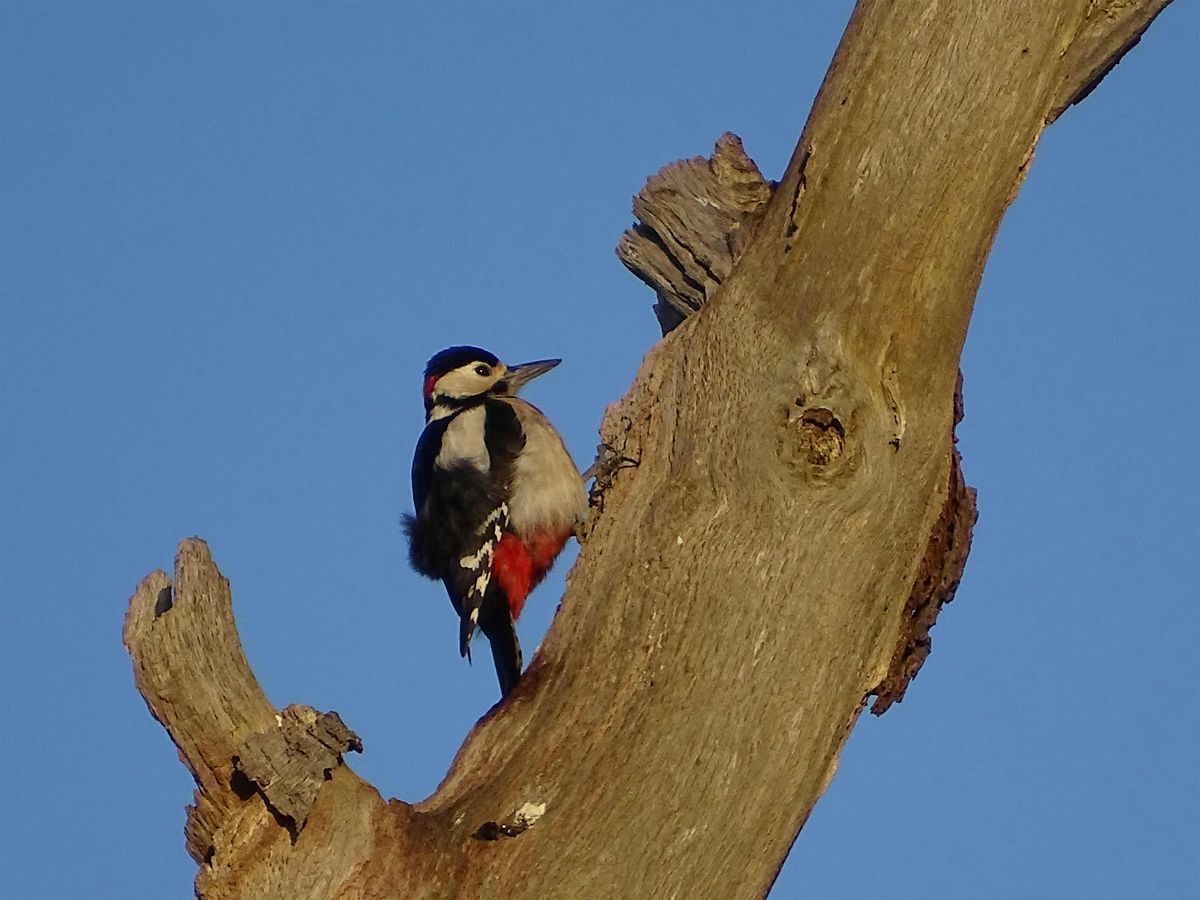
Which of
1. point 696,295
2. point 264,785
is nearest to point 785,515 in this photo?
point 696,295

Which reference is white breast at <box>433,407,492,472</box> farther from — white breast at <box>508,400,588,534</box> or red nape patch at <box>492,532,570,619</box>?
red nape patch at <box>492,532,570,619</box>

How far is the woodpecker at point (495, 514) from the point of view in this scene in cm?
476

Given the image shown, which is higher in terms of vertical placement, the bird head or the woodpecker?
the bird head

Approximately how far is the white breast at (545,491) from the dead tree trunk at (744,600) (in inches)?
55.0

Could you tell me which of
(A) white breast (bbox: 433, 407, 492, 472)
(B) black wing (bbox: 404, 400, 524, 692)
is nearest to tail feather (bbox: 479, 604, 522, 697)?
(B) black wing (bbox: 404, 400, 524, 692)

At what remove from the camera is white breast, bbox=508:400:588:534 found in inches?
187

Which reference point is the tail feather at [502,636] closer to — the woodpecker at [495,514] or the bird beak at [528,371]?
the woodpecker at [495,514]

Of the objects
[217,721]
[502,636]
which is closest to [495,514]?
[502,636]

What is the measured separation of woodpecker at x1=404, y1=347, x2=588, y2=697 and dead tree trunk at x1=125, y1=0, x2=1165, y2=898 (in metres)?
1.43

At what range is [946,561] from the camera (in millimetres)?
3422

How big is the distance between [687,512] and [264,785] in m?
→ 1.05

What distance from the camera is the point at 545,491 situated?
15.6ft

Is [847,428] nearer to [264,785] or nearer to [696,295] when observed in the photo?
[696,295]

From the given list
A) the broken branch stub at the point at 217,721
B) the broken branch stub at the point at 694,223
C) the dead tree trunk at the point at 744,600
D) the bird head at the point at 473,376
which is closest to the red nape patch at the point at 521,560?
the bird head at the point at 473,376
